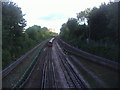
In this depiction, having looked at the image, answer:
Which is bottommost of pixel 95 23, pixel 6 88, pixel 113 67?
pixel 6 88

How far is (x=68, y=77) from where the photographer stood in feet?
69.7

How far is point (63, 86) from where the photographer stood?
1766cm

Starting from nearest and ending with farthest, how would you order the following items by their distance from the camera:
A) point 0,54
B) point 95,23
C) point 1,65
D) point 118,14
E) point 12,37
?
point 1,65
point 0,54
point 118,14
point 12,37
point 95,23

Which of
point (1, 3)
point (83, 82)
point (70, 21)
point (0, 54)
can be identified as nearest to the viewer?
point (83, 82)

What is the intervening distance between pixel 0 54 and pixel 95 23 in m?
25.7

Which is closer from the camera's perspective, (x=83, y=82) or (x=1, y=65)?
(x=83, y=82)

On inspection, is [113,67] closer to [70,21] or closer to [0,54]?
[0,54]

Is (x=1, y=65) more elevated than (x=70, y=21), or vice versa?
(x=70, y=21)

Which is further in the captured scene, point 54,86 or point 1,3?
point 1,3

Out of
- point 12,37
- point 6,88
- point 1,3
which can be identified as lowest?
point 6,88

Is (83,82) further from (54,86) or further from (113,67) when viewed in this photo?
(113,67)

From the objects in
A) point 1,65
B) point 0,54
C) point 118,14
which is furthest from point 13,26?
point 118,14

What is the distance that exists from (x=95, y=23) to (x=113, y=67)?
26894 mm

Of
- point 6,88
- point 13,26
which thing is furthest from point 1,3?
point 6,88
